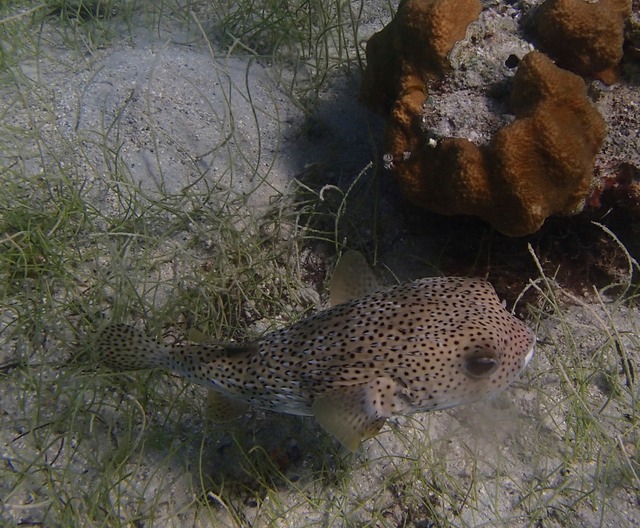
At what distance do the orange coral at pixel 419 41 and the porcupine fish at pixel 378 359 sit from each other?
5.66ft

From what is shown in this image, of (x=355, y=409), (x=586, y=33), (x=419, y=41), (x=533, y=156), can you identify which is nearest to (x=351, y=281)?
→ (x=355, y=409)

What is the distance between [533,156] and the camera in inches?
125

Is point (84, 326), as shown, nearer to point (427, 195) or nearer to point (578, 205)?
point (427, 195)

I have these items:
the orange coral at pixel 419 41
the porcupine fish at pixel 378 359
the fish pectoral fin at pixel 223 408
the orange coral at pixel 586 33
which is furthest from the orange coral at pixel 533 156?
the fish pectoral fin at pixel 223 408

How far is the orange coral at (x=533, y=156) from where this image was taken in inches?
124

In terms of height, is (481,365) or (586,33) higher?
(586,33)

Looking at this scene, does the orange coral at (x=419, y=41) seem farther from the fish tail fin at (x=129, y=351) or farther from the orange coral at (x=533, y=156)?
the fish tail fin at (x=129, y=351)

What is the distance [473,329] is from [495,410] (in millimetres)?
1386

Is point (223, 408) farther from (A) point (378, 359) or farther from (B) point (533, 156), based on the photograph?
(B) point (533, 156)

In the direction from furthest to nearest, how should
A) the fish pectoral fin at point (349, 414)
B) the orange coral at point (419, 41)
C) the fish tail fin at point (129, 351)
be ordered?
the orange coral at point (419, 41)
the fish tail fin at point (129, 351)
the fish pectoral fin at point (349, 414)

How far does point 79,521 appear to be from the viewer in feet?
9.72

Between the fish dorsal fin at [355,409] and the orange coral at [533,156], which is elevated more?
the orange coral at [533,156]

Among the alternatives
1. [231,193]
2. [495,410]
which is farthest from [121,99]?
[495,410]

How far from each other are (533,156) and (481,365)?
1584mm
